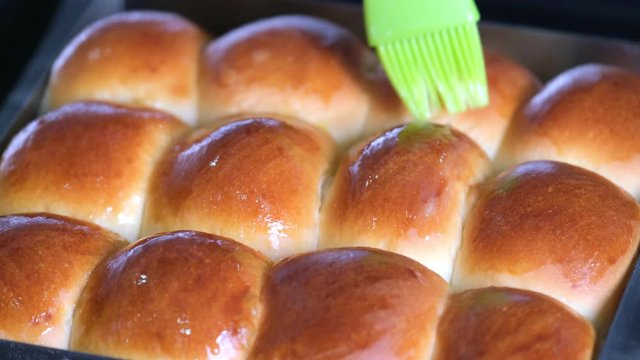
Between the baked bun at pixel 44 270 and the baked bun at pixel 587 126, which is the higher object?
the baked bun at pixel 587 126

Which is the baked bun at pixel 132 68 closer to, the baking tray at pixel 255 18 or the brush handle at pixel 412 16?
the baking tray at pixel 255 18

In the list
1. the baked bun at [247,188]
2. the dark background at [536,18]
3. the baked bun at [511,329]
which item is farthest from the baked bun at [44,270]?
the dark background at [536,18]

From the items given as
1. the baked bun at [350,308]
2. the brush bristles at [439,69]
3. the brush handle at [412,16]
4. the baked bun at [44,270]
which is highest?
the brush handle at [412,16]

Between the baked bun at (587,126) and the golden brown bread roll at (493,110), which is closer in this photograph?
the baked bun at (587,126)

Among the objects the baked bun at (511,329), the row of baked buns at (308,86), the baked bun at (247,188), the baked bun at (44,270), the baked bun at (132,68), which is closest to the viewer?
the baked bun at (511,329)

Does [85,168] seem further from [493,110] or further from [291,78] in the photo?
[493,110]

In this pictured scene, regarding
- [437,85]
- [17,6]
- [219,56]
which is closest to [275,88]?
[219,56]

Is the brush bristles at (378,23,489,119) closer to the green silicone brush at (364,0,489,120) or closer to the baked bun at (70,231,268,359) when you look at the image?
the green silicone brush at (364,0,489,120)

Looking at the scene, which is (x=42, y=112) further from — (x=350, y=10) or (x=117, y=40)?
(x=350, y=10)
